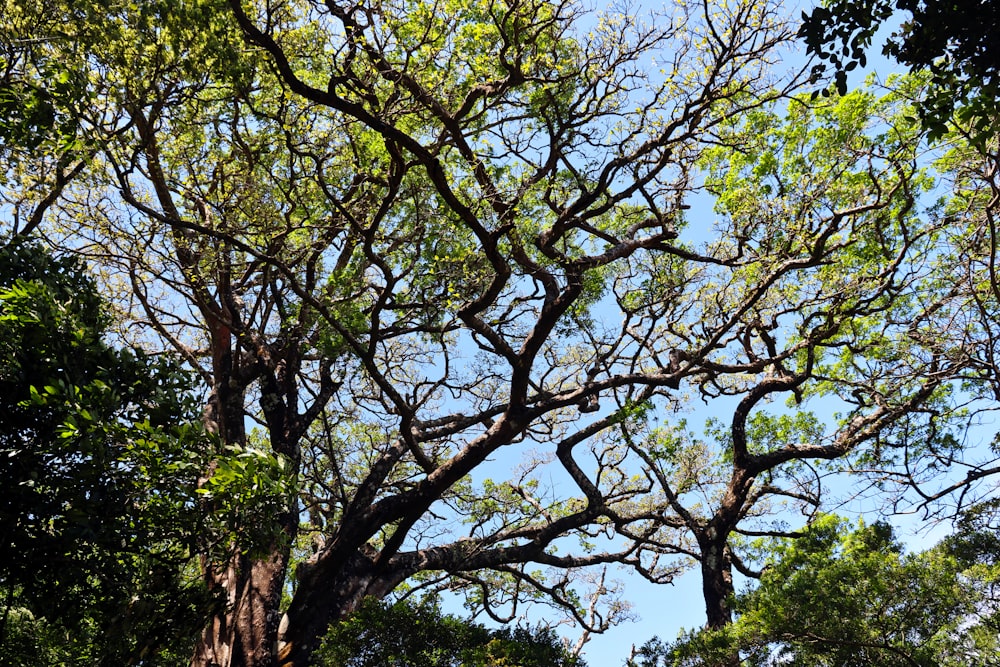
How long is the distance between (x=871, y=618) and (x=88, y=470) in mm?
6352

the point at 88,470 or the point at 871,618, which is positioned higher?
the point at 88,470

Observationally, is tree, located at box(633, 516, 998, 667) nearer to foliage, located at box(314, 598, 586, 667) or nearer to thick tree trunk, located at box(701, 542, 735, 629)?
thick tree trunk, located at box(701, 542, 735, 629)

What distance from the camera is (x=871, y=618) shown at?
266 inches

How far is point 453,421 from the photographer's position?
9.41 metres

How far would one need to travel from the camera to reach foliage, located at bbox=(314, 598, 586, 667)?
647 centimetres

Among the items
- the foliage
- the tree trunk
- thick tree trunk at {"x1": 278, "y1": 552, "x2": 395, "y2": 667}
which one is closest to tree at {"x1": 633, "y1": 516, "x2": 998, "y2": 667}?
the tree trunk

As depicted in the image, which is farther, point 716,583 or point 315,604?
point 716,583

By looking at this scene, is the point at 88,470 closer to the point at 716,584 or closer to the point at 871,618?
the point at 871,618

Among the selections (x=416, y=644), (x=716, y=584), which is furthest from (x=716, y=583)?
(x=416, y=644)

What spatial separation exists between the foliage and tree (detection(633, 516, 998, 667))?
177 cm

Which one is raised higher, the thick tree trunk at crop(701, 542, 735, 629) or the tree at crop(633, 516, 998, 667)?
the thick tree trunk at crop(701, 542, 735, 629)

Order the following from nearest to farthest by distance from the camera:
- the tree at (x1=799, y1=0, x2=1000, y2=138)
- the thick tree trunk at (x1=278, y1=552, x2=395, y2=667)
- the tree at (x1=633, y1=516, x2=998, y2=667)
→ the tree at (x1=799, y1=0, x2=1000, y2=138)
the tree at (x1=633, y1=516, x2=998, y2=667)
the thick tree trunk at (x1=278, y1=552, x2=395, y2=667)

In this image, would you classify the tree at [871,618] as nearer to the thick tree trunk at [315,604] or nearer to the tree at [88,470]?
the thick tree trunk at [315,604]

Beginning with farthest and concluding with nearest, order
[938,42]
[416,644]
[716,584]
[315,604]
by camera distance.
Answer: [716,584] < [315,604] < [416,644] < [938,42]
